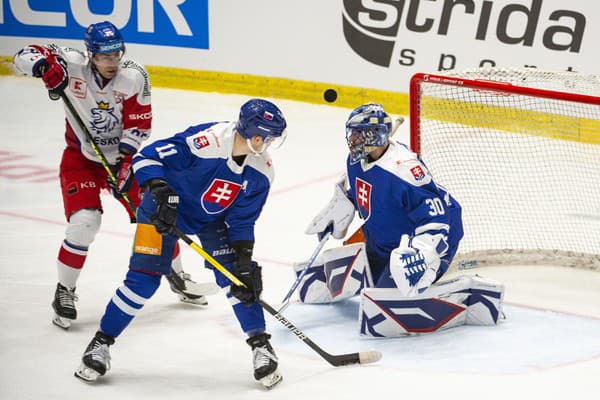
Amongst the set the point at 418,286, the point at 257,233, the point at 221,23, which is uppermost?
the point at 221,23

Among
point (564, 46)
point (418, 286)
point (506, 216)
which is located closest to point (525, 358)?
point (418, 286)

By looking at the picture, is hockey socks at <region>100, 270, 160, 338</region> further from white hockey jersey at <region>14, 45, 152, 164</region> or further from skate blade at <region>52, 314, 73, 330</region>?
white hockey jersey at <region>14, 45, 152, 164</region>

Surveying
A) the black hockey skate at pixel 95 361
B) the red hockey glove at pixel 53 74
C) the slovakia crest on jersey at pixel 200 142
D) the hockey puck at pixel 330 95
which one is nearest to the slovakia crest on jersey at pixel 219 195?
the slovakia crest on jersey at pixel 200 142

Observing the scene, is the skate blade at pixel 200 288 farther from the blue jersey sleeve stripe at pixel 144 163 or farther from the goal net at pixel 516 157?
the goal net at pixel 516 157

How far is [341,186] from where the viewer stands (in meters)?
4.25

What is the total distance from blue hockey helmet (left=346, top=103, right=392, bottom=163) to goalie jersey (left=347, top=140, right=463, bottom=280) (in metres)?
0.08

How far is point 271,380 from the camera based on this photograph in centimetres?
341

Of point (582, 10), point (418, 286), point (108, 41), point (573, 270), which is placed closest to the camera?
point (418, 286)

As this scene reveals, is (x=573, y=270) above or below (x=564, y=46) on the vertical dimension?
below

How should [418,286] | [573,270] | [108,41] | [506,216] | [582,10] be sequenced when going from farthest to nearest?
[582,10], [506,216], [573,270], [108,41], [418,286]

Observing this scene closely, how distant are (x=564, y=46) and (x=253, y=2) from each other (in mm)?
2511

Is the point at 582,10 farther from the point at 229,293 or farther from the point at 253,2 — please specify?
the point at 229,293

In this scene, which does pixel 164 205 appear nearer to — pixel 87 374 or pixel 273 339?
pixel 87 374

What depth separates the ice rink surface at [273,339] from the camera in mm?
3441
